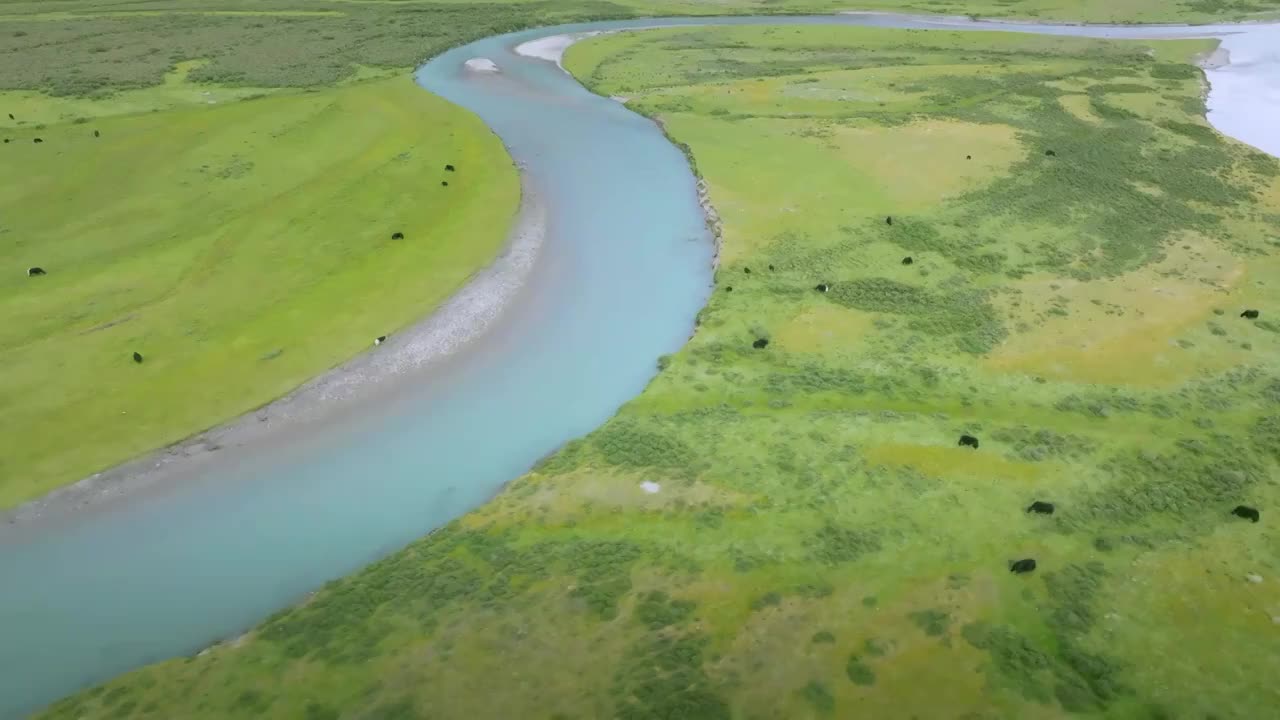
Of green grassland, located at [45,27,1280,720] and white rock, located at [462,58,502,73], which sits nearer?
green grassland, located at [45,27,1280,720]

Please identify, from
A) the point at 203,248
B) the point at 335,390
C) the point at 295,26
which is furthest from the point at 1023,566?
the point at 295,26

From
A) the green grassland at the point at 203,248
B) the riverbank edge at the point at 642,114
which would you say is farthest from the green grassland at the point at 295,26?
the green grassland at the point at 203,248

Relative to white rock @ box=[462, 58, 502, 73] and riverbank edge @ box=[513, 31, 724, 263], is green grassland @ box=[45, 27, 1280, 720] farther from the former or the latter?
white rock @ box=[462, 58, 502, 73]

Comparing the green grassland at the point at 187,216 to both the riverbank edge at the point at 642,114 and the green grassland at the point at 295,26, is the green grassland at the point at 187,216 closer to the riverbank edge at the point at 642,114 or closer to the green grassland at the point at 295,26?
the green grassland at the point at 295,26

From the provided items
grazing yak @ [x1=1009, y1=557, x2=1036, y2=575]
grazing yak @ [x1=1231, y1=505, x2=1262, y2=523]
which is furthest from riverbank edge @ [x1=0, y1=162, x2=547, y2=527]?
grazing yak @ [x1=1231, y1=505, x2=1262, y2=523]

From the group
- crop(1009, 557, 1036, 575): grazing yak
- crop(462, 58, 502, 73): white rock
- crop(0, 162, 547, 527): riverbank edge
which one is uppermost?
crop(462, 58, 502, 73): white rock

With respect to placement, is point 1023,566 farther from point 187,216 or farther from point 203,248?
point 187,216
